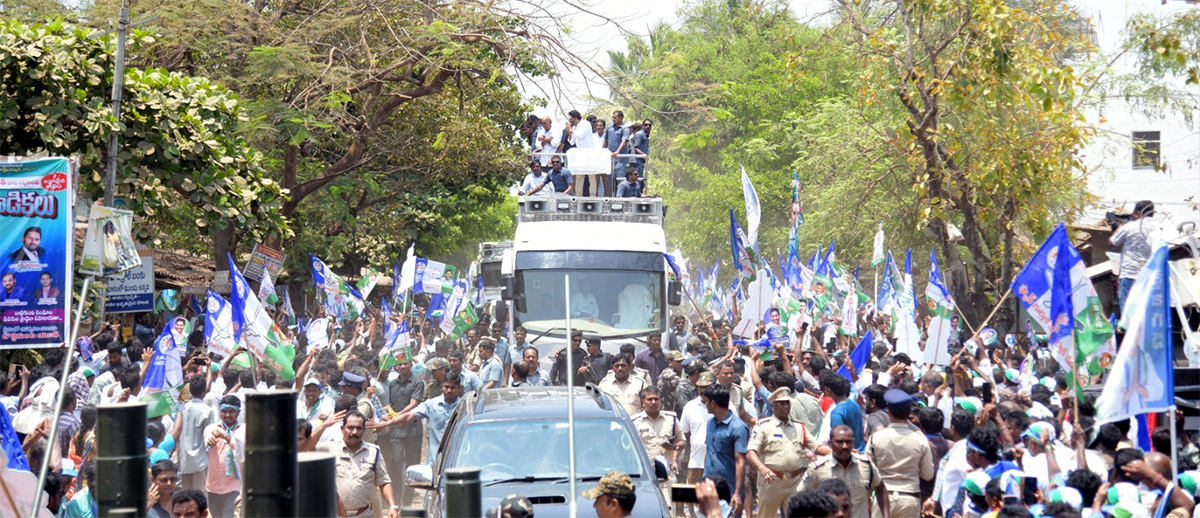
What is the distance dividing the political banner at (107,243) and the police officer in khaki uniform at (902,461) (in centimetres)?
826

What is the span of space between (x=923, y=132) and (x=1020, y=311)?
7.91 meters

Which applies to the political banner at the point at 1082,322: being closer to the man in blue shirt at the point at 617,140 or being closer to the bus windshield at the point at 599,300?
the bus windshield at the point at 599,300

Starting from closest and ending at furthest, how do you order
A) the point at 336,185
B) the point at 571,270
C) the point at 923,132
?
1. the point at 571,270
2. the point at 923,132
3. the point at 336,185

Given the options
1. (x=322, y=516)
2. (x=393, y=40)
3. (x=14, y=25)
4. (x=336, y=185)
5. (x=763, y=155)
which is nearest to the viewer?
(x=322, y=516)

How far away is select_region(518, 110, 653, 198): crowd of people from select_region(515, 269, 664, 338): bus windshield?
7.28ft

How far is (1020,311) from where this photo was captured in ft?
85.4

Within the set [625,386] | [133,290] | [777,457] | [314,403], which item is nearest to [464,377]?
[625,386]

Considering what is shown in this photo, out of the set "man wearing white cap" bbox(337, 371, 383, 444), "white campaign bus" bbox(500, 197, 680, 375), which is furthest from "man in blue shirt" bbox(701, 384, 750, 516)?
"white campaign bus" bbox(500, 197, 680, 375)

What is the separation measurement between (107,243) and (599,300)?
21.6ft

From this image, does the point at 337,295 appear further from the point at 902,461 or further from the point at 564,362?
the point at 902,461

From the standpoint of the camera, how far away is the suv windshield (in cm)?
796

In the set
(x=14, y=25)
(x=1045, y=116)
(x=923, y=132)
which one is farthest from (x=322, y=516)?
(x=1045, y=116)

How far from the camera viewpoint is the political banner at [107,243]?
13.0 m

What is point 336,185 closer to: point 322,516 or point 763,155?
point 763,155
